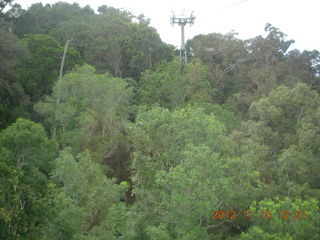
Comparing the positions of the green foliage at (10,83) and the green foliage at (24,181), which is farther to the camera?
the green foliage at (10,83)

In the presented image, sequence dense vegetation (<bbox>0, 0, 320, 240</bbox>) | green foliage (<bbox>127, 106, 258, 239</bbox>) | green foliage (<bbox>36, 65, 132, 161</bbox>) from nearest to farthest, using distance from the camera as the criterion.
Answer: green foliage (<bbox>127, 106, 258, 239</bbox>), dense vegetation (<bbox>0, 0, 320, 240</bbox>), green foliage (<bbox>36, 65, 132, 161</bbox>)

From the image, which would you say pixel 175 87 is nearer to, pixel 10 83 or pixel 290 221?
pixel 10 83

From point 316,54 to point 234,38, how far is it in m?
6.02

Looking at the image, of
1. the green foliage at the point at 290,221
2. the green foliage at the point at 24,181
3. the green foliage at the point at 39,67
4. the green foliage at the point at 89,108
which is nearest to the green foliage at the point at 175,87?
the green foliage at the point at 89,108

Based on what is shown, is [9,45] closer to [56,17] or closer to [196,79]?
[196,79]

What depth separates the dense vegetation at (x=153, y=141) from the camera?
11.2 m

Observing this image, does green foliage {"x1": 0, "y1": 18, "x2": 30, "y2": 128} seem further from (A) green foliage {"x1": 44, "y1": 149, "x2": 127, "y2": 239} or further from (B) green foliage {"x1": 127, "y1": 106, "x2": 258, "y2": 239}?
(B) green foliage {"x1": 127, "y1": 106, "x2": 258, "y2": 239}

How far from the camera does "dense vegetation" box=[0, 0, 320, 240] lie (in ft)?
36.7

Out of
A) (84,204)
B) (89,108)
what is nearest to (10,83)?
(89,108)

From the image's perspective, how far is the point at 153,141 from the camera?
13.0 meters

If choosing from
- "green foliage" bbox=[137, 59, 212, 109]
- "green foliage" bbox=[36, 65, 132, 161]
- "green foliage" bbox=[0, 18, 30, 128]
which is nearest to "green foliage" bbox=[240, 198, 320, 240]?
"green foliage" bbox=[36, 65, 132, 161]

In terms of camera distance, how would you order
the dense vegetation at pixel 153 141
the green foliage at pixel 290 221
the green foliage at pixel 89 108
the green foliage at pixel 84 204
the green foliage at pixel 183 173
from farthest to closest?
the green foliage at pixel 89 108, the green foliage at pixel 84 204, the dense vegetation at pixel 153 141, the green foliage at pixel 183 173, the green foliage at pixel 290 221

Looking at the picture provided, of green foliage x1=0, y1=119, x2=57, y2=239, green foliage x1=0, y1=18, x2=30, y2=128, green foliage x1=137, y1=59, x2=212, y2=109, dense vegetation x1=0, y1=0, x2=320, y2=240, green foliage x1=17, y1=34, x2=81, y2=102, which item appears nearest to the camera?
green foliage x1=0, y1=119, x2=57, y2=239

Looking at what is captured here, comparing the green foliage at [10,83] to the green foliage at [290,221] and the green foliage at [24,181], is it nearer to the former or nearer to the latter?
the green foliage at [24,181]
